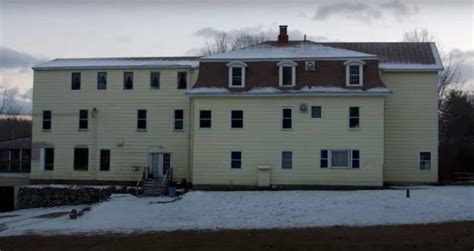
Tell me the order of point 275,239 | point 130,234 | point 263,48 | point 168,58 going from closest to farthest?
point 275,239, point 130,234, point 263,48, point 168,58

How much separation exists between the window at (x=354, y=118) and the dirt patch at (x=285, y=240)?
40.4 feet

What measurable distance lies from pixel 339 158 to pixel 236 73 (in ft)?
26.0

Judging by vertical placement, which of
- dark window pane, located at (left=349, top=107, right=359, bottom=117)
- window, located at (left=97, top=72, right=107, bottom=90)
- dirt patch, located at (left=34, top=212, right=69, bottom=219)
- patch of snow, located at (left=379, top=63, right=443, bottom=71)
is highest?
patch of snow, located at (left=379, top=63, right=443, bottom=71)

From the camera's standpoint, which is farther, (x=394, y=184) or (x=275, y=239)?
(x=394, y=184)

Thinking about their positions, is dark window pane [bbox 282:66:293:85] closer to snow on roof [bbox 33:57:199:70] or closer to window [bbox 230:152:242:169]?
window [bbox 230:152:242:169]

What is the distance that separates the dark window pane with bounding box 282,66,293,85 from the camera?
117ft

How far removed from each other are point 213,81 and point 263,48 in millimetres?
4147

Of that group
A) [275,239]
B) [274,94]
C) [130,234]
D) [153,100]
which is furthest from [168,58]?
[275,239]

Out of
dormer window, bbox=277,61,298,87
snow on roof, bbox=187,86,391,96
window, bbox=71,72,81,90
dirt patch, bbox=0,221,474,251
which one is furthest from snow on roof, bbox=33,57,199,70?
dirt patch, bbox=0,221,474,251

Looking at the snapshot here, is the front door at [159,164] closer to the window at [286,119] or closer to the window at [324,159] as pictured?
the window at [286,119]

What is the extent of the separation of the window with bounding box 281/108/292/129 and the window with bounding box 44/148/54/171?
15.5m

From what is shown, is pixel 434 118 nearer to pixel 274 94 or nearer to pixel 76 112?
pixel 274 94

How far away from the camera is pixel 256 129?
116 feet

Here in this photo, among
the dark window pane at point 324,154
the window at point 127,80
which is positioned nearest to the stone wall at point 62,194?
the window at point 127,80
